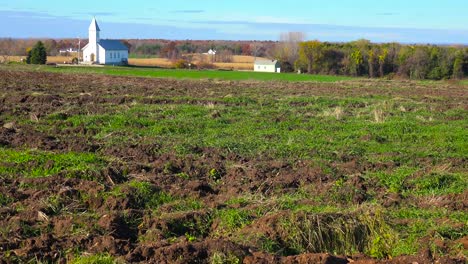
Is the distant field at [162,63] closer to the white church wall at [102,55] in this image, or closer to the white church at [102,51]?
the white church at [102,51]

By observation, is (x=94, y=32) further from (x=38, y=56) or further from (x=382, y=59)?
(x=382, y=59)

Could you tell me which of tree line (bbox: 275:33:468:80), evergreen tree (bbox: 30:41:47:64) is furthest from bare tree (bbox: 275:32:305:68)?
evergreen tree (bbox: 30:41:47:64)

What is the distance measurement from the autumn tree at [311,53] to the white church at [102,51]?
3207cm

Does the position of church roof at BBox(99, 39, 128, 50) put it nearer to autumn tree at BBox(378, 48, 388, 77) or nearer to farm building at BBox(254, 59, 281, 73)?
farm building at BBox(254, 59, 281, 73)

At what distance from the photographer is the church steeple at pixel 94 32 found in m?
107

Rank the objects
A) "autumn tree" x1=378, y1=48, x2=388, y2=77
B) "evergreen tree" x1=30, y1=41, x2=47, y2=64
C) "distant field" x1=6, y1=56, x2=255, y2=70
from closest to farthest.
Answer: "autumn tree" x1=378, y1=48, x2=388, y2=77
"evergreen tree" x1=30, y1=41, x2=47, y2=64
"distant field" x1=6, y1=56, x2=255, y2=70

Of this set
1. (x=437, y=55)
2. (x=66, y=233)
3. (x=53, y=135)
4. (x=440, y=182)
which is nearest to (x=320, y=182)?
(x=440, y=182)

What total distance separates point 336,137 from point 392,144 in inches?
55.5

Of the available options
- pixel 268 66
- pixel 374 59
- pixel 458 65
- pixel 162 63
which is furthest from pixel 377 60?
pixel 162 63

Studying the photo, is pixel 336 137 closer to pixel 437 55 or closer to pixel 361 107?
pixel 361 107

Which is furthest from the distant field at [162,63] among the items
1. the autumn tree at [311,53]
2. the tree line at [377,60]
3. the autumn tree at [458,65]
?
the autumn tree at [458,65]

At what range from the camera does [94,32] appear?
10756cm

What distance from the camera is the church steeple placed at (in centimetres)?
10706

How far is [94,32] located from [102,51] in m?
4.59
